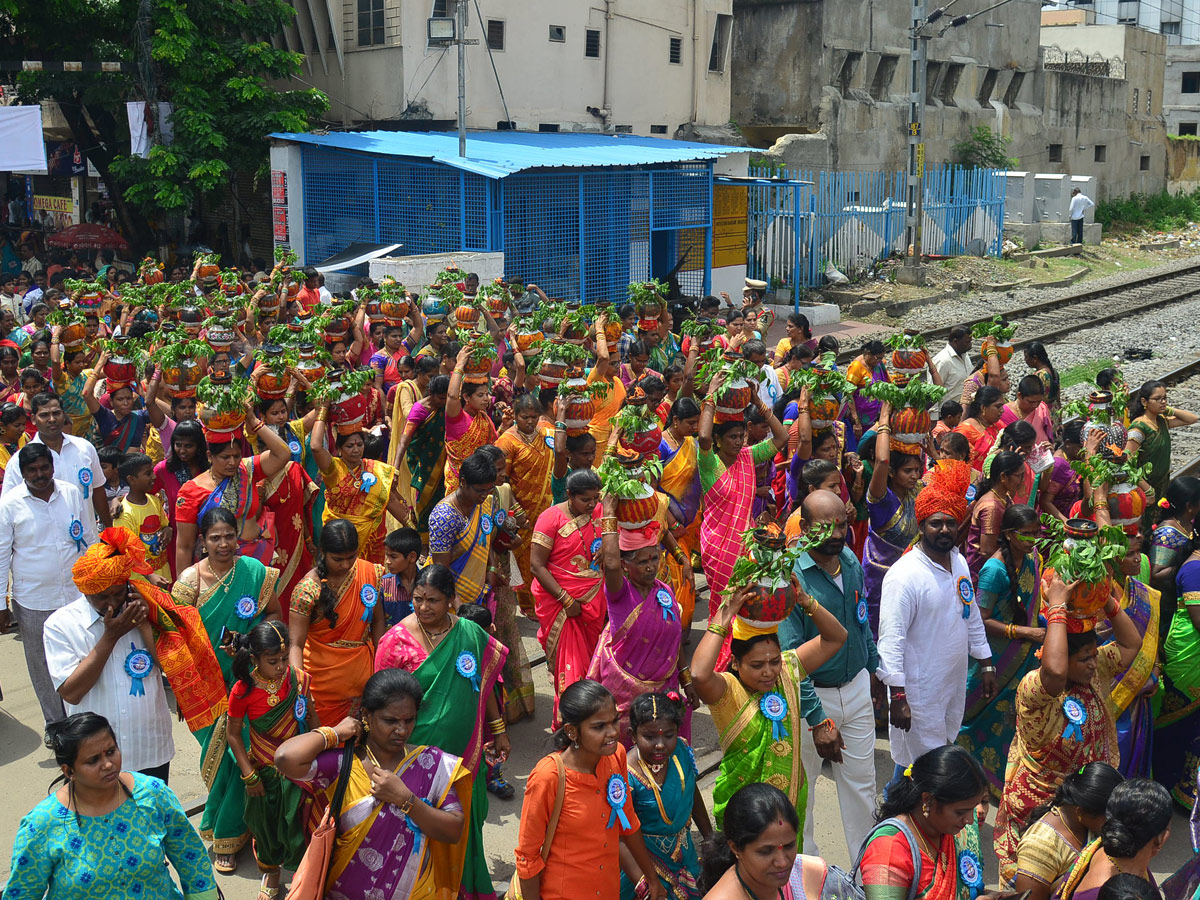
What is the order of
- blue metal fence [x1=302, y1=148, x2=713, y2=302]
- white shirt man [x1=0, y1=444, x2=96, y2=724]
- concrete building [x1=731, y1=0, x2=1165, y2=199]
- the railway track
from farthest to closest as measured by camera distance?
concrete building [x1=731, y1=0, x2=1165, y2=199] < the railway track < blue metal fence [x1=302, y1=148, x2=713, y2=302] < white shirt man [x1=0, y1=444, x2=96, y2=724]

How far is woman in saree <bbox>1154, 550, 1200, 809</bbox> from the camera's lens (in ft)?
18.5

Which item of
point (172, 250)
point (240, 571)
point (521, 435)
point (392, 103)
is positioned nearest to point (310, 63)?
point (392, 103)

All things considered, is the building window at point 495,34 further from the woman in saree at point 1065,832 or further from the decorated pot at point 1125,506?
the woman in saree at point 1065,832

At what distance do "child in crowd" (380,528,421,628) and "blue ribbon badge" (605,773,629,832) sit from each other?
187cm

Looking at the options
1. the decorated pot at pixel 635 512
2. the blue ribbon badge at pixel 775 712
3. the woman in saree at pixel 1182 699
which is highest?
the decorated pot at pixel 635 512

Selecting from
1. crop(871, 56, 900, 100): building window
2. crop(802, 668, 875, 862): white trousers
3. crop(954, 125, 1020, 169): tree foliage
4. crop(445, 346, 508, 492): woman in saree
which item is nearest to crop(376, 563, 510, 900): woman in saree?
crop(802, 668, 875, 862): white trousers

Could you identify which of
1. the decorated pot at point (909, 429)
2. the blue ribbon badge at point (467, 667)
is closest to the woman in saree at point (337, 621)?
the blue ribbon badge at point (467, 667)

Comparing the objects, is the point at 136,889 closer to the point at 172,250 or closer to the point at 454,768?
the point at 454,768

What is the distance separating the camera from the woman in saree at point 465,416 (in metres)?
7.83

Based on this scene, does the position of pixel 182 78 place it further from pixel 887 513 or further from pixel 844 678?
pixel 844 678

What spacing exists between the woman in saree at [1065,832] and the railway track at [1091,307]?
14.3 m

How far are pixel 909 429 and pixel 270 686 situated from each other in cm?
392

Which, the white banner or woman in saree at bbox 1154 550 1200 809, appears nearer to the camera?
woman in saree at bbox 1154 550 1200 809

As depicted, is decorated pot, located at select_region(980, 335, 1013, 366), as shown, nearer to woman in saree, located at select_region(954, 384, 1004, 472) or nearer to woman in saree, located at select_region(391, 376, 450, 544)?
woman in saree, located at select_region(954, 384, 1004, 472)
